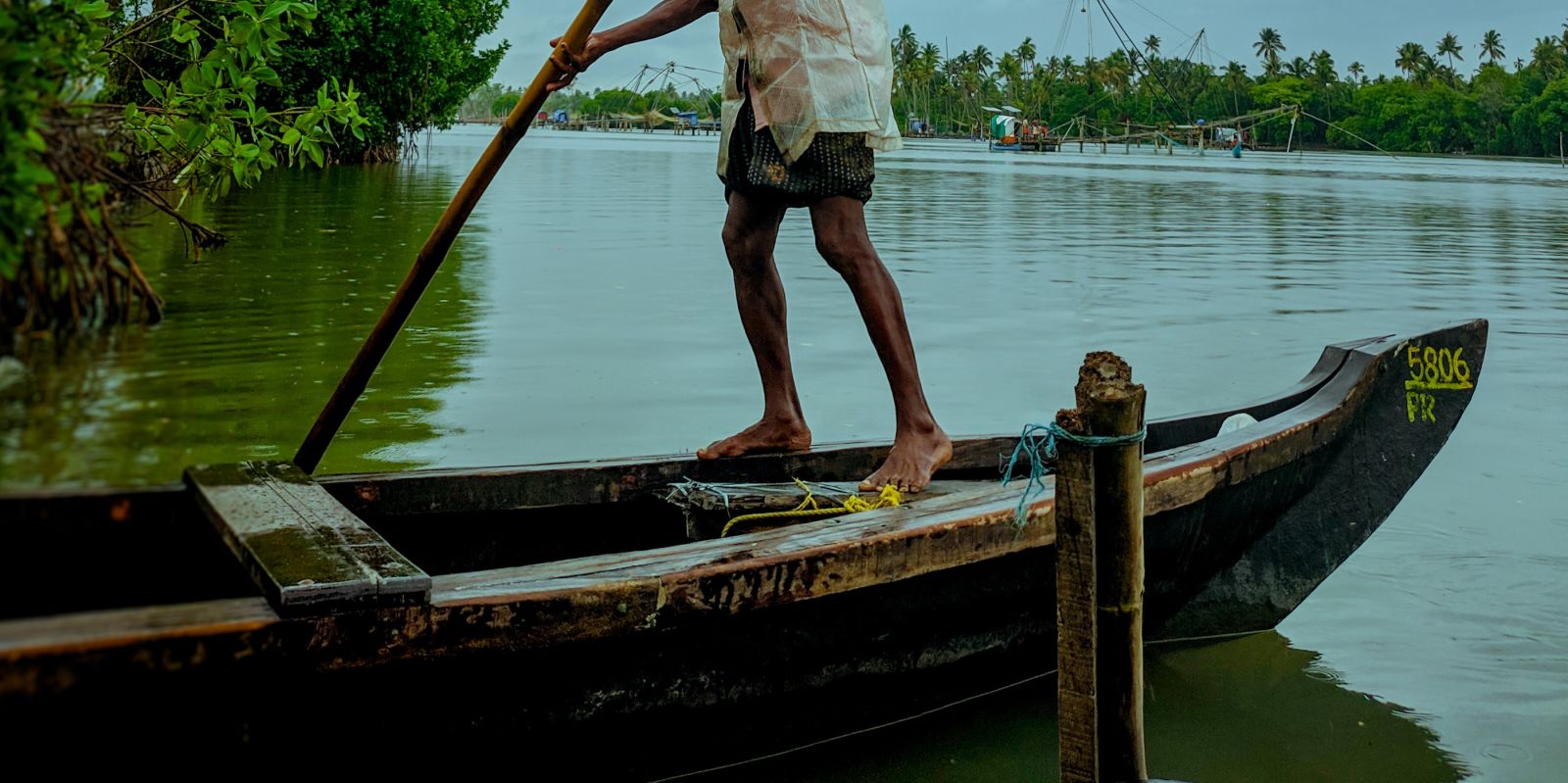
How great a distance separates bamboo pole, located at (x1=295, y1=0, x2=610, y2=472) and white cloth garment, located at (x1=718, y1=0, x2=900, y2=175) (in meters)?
0.51

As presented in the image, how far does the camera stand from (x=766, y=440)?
13.1ft

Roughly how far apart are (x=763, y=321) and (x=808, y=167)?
0.52 meters

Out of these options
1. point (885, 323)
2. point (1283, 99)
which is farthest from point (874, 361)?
point (1283, 99)

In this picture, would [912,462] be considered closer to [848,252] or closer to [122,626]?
[848,252]

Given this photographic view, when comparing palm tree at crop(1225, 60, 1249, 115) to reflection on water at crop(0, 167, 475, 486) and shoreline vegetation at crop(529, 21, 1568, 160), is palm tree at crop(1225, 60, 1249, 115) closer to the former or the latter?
shoreline vegetation at crop(529, 21, 1568, 160)

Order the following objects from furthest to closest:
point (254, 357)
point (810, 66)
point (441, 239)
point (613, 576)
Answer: point (254, 357) < point (810, 66) < point (441, 239) < point (613, 576)

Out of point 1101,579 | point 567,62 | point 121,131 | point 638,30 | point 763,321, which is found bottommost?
point 1101,579

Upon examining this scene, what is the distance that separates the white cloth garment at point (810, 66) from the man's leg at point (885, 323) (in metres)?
0.20

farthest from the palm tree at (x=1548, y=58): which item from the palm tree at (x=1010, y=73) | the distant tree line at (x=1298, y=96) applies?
the palm tree at (x=1010, y=73)

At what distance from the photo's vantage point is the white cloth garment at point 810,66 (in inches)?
141

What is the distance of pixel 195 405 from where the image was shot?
98.2 inches

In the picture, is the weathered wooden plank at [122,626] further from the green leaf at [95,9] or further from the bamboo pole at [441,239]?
the green leaf at [95,9]

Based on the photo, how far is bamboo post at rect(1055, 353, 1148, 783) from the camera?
272 cm

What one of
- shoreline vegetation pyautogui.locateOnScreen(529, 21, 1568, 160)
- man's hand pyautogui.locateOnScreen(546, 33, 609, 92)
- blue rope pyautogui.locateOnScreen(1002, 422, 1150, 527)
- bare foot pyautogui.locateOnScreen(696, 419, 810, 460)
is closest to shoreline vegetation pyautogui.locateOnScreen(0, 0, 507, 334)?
man's hand pyautogui.locateOnScreen(546, 33, 609, 92)
